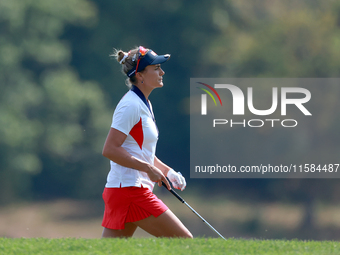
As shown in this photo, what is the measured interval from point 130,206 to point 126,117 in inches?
18.3

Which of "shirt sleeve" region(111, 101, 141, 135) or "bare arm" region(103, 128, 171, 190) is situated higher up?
"shirt sleeve" region(111, 101, 141, 135)

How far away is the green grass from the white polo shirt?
0.36 metres

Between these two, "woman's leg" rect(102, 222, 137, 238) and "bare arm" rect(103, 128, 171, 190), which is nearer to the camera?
"bare arm" rect(103, 128, 171, 190)

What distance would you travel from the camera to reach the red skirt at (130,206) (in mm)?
2559

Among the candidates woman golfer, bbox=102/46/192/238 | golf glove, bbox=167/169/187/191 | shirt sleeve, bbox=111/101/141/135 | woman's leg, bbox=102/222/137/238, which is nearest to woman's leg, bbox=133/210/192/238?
woman golfer, bbox=102/46/192/238

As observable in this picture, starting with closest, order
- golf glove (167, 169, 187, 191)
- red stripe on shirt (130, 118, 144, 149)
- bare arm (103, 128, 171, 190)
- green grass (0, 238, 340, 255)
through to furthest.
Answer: green grass (0, 238, 340, 255) < bare arm (103, 128, 171, 190) < red stripe on shirt (130, 118, 144, 149) < golf glove (167, 169, 187, 191)

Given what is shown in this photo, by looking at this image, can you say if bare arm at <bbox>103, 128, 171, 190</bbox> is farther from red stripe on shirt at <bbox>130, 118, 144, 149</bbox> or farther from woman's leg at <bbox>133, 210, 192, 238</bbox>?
woman's leg at <bbox>133, 210, 192, 238</bbox>

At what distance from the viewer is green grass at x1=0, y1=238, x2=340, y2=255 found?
6.98ft

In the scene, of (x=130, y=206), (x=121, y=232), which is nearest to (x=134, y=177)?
(x=130, y=206)

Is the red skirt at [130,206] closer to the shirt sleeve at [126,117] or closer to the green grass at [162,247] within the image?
the green grass at [162,247]

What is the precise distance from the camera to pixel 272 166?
648 cm

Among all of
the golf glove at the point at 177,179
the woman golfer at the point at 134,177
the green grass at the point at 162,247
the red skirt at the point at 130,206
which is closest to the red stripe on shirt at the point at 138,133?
the woman golfer at the point at 134,177

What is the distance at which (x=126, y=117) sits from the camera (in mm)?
2521

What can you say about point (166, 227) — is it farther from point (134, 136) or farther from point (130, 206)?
point (134, 136)
